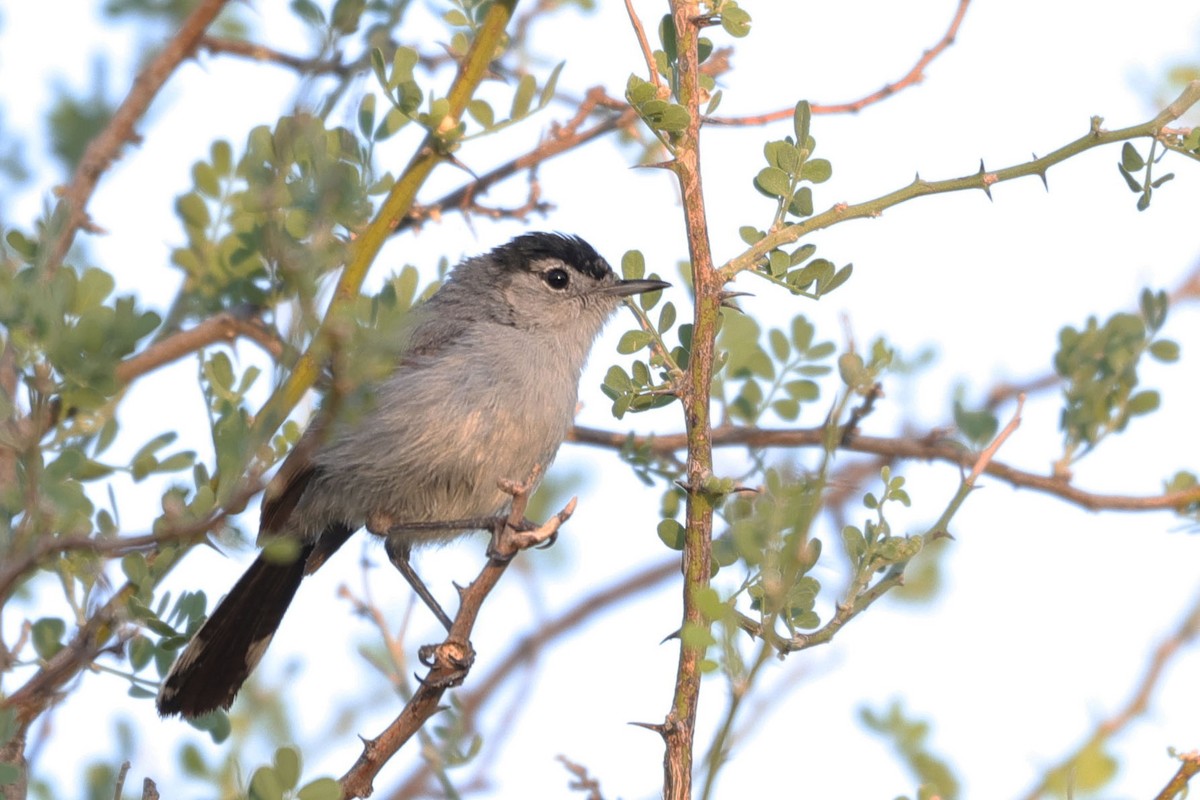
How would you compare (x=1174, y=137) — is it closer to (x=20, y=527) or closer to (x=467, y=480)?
(x=20, y=527)

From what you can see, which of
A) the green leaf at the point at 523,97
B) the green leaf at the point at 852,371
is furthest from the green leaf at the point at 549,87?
the green leaf at the point at 852,371

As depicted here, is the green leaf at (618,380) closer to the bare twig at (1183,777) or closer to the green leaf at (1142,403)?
the bare twig at (1183,777)

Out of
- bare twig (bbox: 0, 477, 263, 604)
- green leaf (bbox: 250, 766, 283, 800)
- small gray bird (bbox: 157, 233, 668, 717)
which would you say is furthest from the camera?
small gray bird (bbox: 157, 233, 668, 717)

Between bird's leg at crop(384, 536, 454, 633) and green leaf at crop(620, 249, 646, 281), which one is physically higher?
bird's leg at crop(384, 536, 454, 633)

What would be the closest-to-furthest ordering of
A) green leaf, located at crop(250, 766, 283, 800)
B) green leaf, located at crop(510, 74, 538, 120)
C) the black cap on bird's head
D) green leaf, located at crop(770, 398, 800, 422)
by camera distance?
green leaf, located at crop(250, 766, 283, 800) → green leaf, located at crop(510, 74, 538, 120) → green leaf, located at crop(770, 398, 800, 422) → the black cap on bird's head

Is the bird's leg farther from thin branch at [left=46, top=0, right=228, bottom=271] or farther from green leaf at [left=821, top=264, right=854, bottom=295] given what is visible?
green leaf at [left=821, top=264, right=854, bottom=295]

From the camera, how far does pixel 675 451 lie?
451 cm

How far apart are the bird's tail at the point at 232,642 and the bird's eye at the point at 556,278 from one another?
132 centimetres

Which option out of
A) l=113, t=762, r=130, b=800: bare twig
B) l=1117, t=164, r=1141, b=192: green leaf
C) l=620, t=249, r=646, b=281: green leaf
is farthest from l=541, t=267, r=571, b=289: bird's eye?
l=113, t=762, r=130, b=800: bare twig

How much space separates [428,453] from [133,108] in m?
1.37

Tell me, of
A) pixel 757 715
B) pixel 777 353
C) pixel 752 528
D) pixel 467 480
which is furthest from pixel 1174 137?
pixel 467 480

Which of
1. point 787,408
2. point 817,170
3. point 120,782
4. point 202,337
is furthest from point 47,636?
point 787,408

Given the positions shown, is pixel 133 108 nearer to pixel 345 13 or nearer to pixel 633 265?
pixel 345 13

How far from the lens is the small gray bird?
452cm
